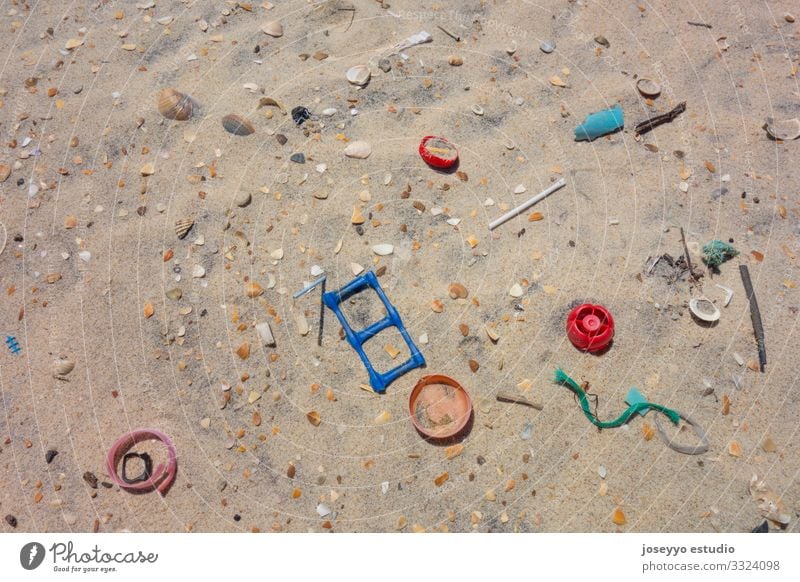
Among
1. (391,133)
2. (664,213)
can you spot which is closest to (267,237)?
(391,133)

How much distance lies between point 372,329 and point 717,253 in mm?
2798

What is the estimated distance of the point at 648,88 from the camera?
5668 millimetres

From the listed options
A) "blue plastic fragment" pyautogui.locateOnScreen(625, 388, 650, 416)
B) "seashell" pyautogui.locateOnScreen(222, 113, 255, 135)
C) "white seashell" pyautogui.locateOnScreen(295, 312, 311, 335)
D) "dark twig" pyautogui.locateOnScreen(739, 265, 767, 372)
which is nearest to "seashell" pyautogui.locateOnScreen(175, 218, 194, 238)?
"seashell" pyautogui.locateOnScreen(222, 113, 255, 135)

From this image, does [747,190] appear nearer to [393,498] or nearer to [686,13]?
[686,13]

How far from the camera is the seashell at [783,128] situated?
18.0 feet

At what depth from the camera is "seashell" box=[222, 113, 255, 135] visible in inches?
221

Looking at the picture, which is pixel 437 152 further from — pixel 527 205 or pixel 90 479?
pixel 90 479

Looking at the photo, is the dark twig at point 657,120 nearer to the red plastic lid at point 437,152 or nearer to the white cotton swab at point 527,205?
the white cotton swab at point 527,205

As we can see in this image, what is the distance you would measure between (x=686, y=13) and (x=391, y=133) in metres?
3.15

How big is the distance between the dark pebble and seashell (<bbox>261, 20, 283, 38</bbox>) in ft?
13.8

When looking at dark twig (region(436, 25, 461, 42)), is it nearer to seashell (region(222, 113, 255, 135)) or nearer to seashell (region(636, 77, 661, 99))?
seashell (region(636, 77, 661, 99))

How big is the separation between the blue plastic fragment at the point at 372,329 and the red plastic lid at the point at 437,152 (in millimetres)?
1124

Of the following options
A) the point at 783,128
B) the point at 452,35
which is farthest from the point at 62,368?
the point at 783,128

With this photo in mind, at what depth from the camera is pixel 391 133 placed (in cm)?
555
